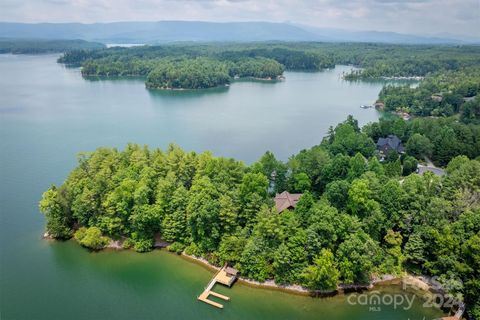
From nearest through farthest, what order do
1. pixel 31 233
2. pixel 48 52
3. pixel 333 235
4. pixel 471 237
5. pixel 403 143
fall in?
pixel 471 237 < pixel 333 235 < pixel 31 233 < pixel 403 143 < pixel 48 52

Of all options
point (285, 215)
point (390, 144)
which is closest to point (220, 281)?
point (285, 215)

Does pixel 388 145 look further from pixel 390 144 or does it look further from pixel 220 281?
pixel 220 281

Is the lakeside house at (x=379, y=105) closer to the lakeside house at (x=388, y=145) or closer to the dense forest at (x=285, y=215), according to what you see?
the lakeside house at (x=388, y=145)

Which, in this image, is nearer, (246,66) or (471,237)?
(471,237)

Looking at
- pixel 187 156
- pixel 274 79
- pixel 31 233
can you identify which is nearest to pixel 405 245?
pixel 187 156

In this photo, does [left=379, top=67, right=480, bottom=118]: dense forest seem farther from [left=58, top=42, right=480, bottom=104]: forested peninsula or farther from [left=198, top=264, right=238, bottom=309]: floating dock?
[left=198, top=264, right=238, bottom=309]: floating dock

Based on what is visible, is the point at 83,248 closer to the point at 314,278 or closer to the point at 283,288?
the point at 283,288

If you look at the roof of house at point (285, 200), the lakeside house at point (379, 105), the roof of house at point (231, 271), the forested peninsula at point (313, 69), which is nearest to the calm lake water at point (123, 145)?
the roof of house at point (231, 271)
